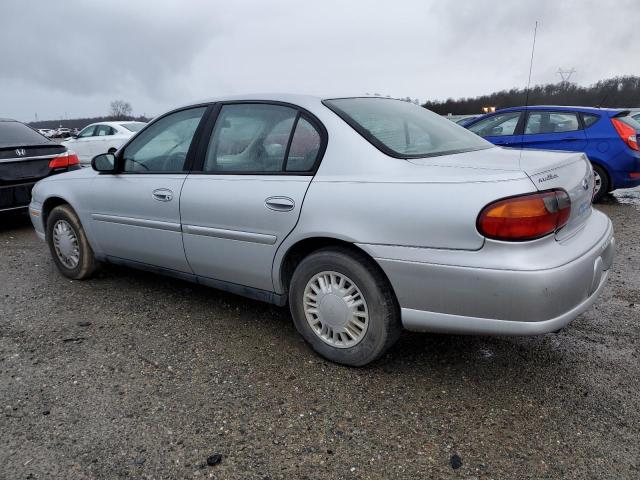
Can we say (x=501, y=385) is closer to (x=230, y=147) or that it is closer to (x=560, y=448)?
(x=560, y=448)

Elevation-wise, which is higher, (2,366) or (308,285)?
(308,285)

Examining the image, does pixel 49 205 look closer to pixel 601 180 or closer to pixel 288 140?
pixel 288 140

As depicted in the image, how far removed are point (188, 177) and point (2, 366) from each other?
1571 mm

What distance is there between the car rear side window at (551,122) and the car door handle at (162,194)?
6.09 metres

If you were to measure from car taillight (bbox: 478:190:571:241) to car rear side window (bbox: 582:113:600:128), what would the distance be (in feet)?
19.4

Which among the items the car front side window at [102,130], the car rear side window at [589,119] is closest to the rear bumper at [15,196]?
the car front side window at [102,130]

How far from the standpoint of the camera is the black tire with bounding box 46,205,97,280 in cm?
423

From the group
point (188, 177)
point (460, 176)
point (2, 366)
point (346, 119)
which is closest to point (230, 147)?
point (188, 177)

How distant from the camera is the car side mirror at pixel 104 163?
3.87m

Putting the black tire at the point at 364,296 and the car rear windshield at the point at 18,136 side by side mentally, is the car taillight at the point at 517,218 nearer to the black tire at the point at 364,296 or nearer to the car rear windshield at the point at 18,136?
the black tire at the point at 364,296

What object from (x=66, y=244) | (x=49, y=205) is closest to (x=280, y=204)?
(x=66, y=244)

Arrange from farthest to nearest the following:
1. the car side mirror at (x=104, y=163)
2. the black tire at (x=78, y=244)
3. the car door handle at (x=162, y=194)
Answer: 1. the black tire at (x=78, y=244)
2. the car side mirror at (x=104, y=163)
3. the car door handle at (x=162, y=194)

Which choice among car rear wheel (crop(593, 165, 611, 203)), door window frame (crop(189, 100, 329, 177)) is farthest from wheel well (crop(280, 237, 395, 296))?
car rear wheel (crop(593, 165, 611, 203))

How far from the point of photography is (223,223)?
308 cm
